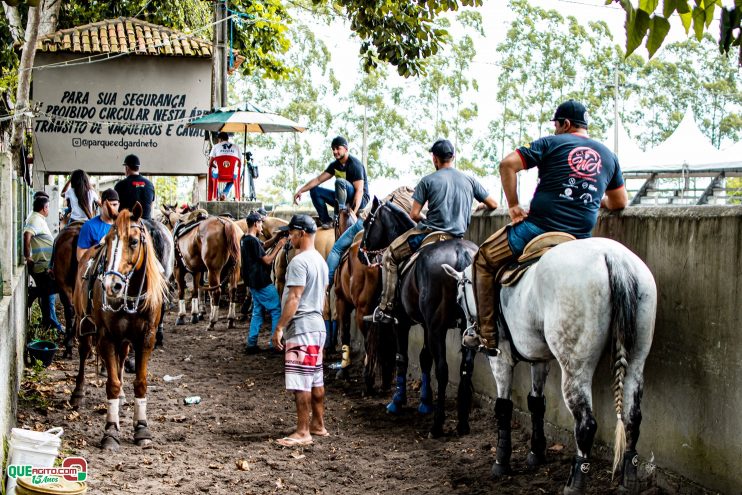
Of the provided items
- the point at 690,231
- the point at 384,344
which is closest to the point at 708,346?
the point at 690,231

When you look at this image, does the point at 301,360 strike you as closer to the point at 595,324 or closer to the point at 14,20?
the point at 595,324

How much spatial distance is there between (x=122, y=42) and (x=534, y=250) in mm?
19262

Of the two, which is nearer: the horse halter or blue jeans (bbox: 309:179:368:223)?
the horse halter

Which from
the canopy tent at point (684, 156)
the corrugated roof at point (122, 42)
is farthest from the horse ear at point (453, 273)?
the canopy tent at point (684, 156)

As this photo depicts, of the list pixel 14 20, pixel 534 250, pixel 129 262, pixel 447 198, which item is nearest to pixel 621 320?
pixel 534 250

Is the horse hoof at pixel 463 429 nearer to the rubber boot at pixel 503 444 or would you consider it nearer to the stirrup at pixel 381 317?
the rubber boot at pixel 503 444

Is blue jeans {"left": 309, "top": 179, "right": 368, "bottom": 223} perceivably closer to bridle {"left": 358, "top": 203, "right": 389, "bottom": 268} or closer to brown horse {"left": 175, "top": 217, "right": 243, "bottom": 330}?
brown horse {"left": 175, "top": 217, "right": 243, "bottom": 330}

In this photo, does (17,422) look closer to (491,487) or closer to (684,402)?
(491,487)

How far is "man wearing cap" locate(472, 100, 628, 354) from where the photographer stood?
21.5 ft

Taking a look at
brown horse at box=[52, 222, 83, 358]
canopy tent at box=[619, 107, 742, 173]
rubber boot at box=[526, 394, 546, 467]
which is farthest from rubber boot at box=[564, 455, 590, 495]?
canopy tent at box=[619, 107, 742, 173]

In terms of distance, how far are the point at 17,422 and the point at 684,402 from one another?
613 cm

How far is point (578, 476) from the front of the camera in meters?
5.96

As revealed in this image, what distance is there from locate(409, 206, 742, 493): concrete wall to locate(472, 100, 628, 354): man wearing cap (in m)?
0.40

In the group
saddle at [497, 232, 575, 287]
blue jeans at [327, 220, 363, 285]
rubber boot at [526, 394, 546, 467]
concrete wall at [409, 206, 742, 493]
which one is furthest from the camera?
blue jeans at [327, 220, 363, 285]
